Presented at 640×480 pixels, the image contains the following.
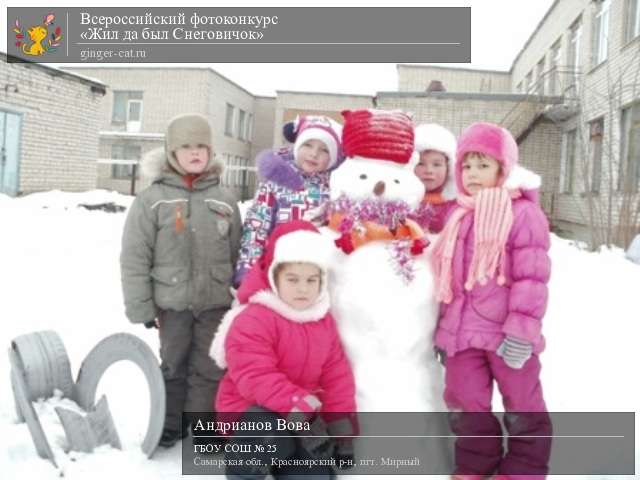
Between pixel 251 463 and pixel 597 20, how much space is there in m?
14.2

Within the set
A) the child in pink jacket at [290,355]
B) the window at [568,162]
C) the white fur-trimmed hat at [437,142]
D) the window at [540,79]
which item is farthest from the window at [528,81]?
the child in pink jacket at [290,355]

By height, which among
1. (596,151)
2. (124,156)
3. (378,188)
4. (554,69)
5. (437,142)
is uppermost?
(554,69)

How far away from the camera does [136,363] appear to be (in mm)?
2254

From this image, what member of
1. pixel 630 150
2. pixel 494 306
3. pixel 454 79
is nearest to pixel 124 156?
pixel 454 79

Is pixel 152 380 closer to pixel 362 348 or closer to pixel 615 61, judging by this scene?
pixel 362 348

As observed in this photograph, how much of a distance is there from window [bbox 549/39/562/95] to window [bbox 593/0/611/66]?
7.24 ft

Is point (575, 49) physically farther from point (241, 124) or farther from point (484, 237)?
point (484, 237)

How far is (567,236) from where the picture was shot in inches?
545

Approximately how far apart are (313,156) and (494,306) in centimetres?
98

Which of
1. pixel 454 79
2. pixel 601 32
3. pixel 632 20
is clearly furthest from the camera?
pixel 454 79

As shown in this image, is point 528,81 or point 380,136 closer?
point 380,136

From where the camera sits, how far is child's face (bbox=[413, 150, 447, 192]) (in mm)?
2572

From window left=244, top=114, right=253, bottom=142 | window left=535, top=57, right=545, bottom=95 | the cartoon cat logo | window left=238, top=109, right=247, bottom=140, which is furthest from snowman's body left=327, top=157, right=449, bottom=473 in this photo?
window left=244, top=114, right=253, bottom=142

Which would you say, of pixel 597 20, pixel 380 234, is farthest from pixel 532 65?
pixel 380 234
